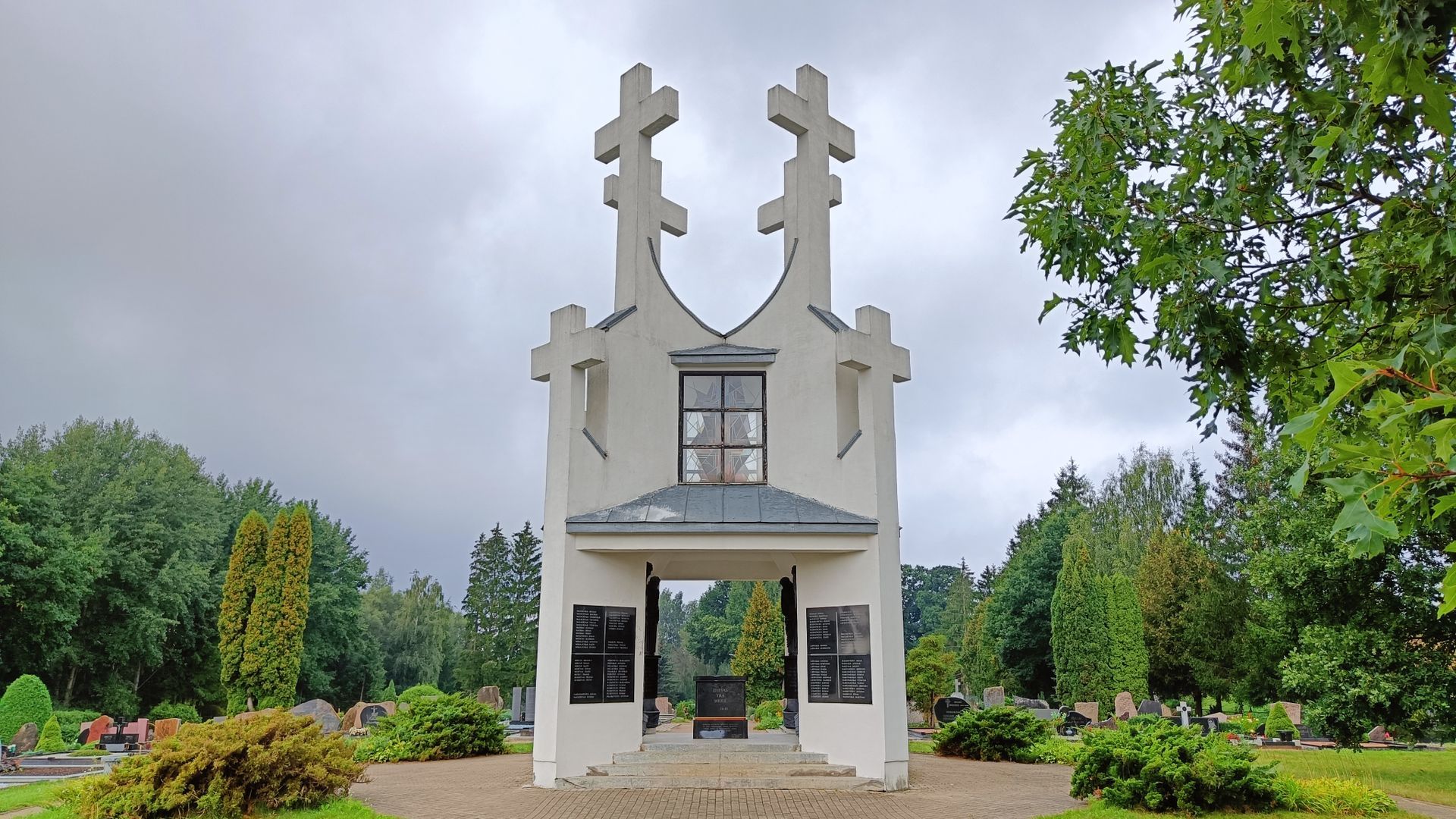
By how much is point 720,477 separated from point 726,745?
164 inches

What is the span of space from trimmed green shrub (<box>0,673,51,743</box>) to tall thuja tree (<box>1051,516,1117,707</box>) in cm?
2818

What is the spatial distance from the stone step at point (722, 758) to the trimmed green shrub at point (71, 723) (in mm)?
16748

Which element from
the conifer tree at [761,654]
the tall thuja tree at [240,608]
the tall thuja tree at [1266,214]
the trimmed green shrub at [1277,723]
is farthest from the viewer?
the conifer tree at [761,654]

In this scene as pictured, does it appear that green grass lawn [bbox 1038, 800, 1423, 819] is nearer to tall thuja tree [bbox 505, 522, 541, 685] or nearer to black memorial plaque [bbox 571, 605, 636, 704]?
black memorial plaque [bbox 571, 605, 636, 704]

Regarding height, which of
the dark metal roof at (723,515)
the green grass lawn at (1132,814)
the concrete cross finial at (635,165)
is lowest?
the green grass lawn at (1132,814)

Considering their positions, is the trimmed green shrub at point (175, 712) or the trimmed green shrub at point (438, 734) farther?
the trimmed green shrub at point (175, 712)

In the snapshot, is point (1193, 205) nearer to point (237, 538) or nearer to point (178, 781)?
point (178, 781)

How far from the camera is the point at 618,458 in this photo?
14.4 m

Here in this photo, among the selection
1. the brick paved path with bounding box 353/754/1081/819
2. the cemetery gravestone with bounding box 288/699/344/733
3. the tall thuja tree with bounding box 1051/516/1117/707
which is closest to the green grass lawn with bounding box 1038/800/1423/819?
the brick paved path with bounding box 353/754/1081/819

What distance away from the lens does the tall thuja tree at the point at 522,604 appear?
41750 millimetres

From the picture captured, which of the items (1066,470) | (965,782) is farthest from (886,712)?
(1066,470)

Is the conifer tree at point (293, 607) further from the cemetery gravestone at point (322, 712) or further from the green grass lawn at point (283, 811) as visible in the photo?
the green grass lawn at point (283, 811)

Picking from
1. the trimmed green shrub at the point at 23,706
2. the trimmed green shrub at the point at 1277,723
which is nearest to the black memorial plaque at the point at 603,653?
the trimmed green shrub at the point at 23,706

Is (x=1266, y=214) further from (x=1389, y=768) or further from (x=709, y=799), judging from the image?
(x=1389, y=768)
